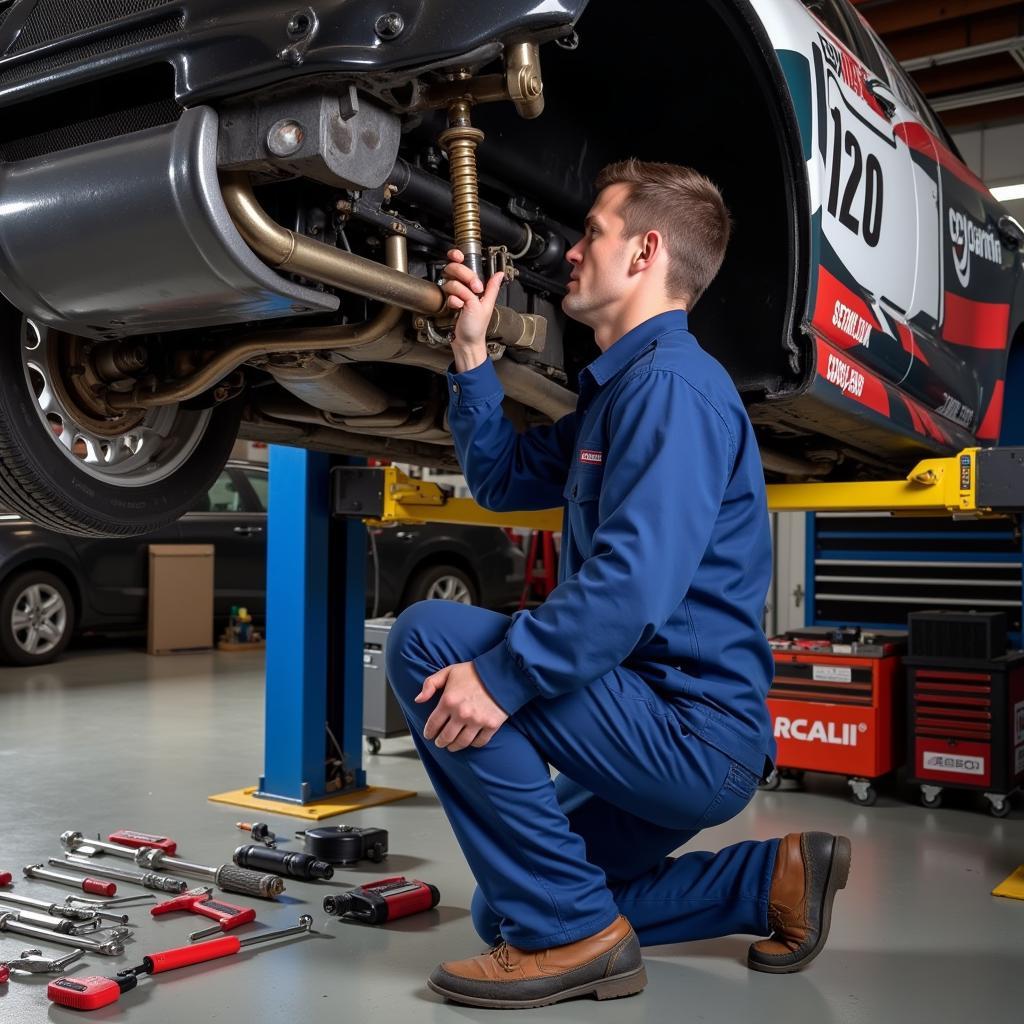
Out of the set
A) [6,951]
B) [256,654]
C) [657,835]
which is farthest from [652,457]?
[256,654]

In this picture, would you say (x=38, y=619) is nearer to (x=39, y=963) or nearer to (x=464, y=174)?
(x=39, y=963)

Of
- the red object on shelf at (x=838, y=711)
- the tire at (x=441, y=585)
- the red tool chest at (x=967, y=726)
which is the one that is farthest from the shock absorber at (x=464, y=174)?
the tire at (x=441, y=585)

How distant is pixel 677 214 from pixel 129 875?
1.68 metres

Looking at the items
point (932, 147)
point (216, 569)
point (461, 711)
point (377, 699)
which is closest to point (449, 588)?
point (216, 569)

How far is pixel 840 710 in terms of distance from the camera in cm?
347

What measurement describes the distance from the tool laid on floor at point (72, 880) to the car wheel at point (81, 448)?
30.1 inches

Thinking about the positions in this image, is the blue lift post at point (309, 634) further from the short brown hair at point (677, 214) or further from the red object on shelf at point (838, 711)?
the short brown hair at point (677, 214)

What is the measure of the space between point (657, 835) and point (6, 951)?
111 centimetres

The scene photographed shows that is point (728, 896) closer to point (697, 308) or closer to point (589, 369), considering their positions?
point (589, 369)

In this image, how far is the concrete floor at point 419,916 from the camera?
1.71m

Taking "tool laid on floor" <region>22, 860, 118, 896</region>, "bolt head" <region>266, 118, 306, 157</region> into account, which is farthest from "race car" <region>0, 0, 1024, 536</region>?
"tool laid on floor" <region>22, 860, 118, 896</region>

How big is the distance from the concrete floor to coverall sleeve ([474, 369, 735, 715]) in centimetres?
52

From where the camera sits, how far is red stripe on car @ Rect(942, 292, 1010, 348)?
2867 mm

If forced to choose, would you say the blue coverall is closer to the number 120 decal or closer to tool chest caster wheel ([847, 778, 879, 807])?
the number 120 decal
